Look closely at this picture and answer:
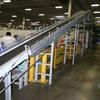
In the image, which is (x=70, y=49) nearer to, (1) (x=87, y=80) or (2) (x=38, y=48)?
(1) (x=87, y=80)

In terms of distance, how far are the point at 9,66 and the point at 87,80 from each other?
A: 3.97 m

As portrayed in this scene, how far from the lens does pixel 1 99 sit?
3.82 metres

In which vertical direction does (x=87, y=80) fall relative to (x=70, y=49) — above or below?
below

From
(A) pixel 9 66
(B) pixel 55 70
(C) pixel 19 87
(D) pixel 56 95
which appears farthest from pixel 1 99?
(B) pixel 55 70

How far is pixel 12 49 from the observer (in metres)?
2.22

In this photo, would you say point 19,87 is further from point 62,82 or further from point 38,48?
point 38,48

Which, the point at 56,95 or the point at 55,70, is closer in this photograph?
the point at 56,95

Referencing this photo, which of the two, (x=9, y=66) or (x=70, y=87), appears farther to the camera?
(x=70, y=87)

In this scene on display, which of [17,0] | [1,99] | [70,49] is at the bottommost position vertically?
[1,99]

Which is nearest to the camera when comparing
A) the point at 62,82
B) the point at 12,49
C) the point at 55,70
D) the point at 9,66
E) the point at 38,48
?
the point at 9,66

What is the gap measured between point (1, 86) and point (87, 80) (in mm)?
2501

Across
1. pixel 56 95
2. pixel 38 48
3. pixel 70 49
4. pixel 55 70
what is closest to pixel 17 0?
pixel 70 49

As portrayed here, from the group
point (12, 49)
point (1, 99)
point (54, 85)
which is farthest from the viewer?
point (54, 85)

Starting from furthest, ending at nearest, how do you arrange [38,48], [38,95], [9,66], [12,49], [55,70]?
[55,70] → [38,95] → [38,48] → [12,49] → [9,66]
